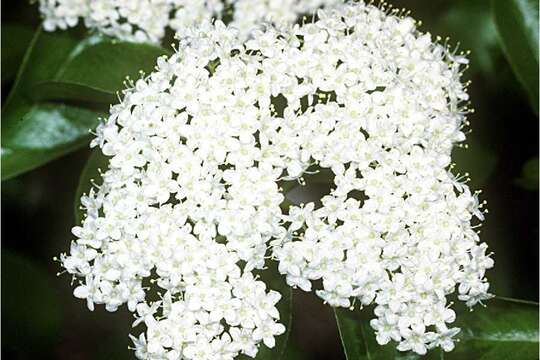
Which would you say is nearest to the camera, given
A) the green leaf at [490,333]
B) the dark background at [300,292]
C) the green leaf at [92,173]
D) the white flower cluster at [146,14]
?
the green leaf at [490,333]

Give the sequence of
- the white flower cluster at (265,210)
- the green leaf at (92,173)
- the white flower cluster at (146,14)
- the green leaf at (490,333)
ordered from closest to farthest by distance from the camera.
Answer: the white flower cluster at (265,210) < the green leaf at (490,333) < the green leaf at (92,173) < the white flower cluster at (146,14)

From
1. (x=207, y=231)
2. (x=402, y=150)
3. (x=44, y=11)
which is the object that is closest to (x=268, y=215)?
(x=207, y=231)

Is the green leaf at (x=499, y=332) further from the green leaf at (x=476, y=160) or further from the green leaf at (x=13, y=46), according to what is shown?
the green leaf at (x=13, y=46)

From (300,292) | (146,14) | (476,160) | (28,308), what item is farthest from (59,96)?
(476,160)

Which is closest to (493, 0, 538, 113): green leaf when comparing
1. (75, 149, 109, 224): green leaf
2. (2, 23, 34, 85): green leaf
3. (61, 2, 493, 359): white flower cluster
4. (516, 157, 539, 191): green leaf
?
(516, 157, 539, 191): green leaf

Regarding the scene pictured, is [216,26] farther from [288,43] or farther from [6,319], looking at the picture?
[6,319]

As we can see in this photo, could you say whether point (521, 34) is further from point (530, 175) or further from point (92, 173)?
point (92, 173)

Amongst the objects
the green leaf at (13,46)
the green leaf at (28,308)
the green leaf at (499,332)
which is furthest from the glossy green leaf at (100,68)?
the green leaf at (499,332)

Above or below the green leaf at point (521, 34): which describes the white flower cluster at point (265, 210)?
below
